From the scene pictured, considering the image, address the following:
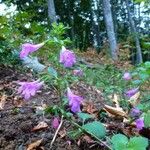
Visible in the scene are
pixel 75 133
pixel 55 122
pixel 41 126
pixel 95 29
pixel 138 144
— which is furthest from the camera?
pixel 95 29

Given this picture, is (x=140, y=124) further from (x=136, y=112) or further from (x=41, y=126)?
(x=41, y=126)

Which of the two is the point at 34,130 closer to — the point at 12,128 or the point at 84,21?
the point at 12,128

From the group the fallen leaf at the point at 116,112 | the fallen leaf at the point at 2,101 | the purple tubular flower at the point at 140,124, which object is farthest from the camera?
the fallen leaf at the point at 2,101

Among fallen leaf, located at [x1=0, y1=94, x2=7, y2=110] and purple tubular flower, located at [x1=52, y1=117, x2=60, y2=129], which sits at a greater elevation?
purple tubular flower, located at [x1=52, y1=117, x2=60, y2=129]

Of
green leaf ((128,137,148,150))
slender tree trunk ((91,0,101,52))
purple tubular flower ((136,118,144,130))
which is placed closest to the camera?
green leaf ((128,137,148,150))

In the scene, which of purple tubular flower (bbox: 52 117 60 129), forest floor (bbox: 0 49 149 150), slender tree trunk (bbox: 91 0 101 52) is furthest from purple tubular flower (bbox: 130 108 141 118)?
slender tree trunk (bbox: 91 0 101 52)

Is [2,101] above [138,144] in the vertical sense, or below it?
below

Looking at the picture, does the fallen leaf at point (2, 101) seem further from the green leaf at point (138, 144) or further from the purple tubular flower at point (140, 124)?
the green leaf at point (138, 144)

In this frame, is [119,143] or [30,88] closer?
[119,143]

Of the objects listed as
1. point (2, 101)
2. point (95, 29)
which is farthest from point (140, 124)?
point (95, 29)

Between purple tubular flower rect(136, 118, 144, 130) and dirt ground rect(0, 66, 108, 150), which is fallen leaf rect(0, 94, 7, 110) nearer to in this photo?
dirt ground rect(0, 66, 108, 150)

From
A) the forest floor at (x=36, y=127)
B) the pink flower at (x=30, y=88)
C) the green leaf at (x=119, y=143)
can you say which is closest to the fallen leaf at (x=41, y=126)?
the forest floor at (x=36, y=127)

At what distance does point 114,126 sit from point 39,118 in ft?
1.95

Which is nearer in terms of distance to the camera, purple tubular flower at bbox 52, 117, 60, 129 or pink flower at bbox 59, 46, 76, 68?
pink flower at bbox 59, 46, 76, 68
